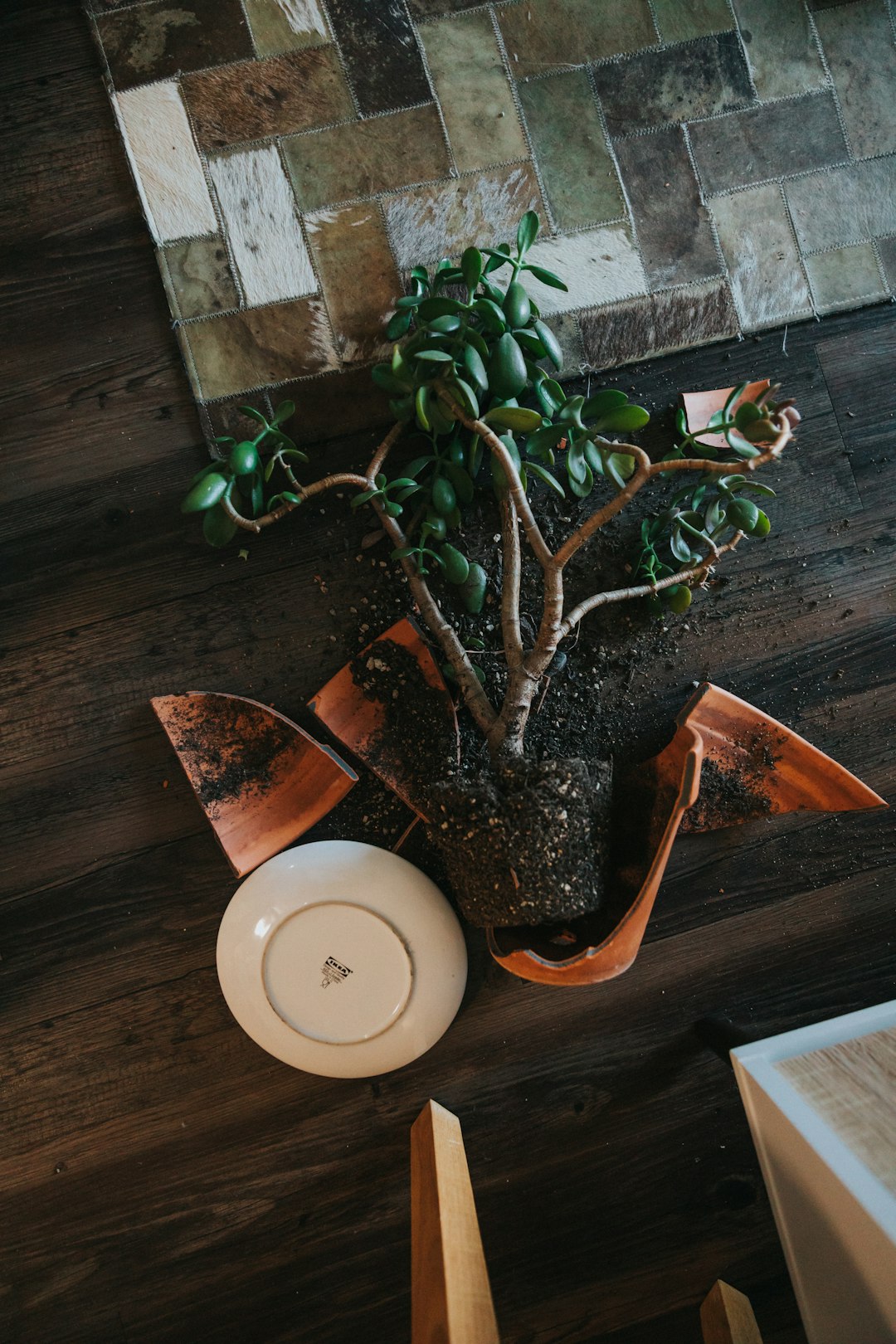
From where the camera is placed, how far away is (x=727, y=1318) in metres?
1.33

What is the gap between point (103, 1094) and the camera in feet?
4.94


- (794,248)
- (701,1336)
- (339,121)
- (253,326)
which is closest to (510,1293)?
(701,1336)

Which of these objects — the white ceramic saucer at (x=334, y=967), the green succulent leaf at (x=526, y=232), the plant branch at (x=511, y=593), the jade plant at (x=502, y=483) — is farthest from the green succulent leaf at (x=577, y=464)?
the white ceramic saucer at (x=334, y=967)

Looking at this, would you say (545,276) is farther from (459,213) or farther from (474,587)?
(474,587)

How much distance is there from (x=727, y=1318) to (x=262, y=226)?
6.68 ft

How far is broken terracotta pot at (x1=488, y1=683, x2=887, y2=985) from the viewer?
1188mm

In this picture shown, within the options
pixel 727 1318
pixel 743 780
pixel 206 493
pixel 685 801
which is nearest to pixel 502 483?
pixel 206 493

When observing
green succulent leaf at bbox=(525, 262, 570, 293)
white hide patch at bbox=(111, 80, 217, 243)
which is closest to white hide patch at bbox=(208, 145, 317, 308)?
white hide patch at bbox=(111, 80, 217, 243)

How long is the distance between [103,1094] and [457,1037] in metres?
0.65

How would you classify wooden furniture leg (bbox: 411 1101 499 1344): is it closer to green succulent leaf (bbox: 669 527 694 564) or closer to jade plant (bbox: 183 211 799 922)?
jade plant (bbox: 183 211 799 922)

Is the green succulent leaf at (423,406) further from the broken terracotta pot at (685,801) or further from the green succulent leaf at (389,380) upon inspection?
the broken terracotta pot at (685,801)

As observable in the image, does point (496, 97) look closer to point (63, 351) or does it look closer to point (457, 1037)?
point (63, 351)

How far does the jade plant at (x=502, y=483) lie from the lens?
3.99 feet

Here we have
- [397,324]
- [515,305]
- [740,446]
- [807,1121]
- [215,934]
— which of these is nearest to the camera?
[807,1121]
